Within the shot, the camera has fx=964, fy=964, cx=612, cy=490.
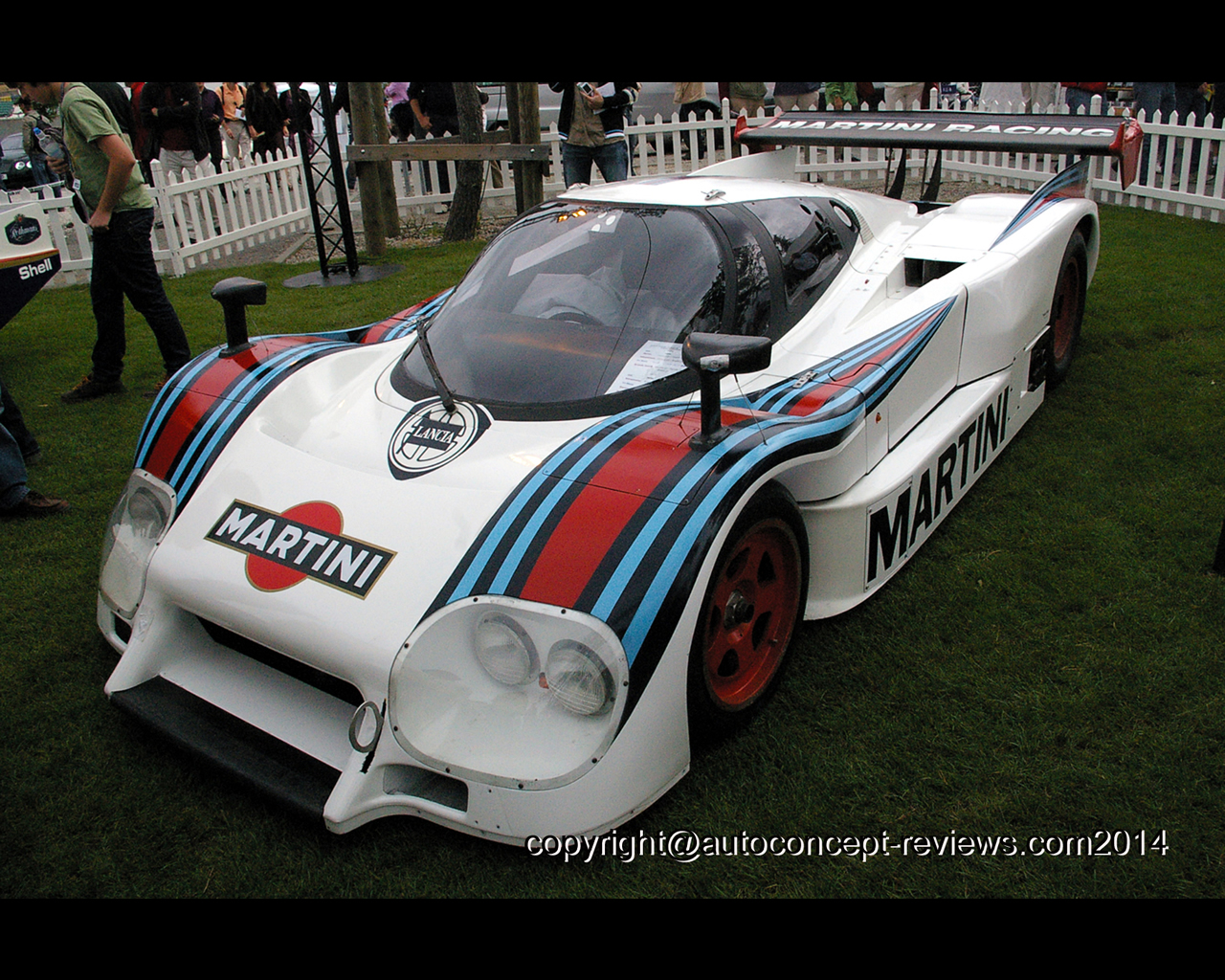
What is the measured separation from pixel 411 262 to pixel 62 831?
6.51 metres

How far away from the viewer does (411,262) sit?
8.16 m

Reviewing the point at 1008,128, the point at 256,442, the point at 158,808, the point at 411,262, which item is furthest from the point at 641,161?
the point at 158,808

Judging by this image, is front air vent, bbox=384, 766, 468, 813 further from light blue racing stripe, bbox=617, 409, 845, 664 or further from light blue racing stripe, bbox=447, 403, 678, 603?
light blue racing stripe, bbox=617, 409, 845, 664

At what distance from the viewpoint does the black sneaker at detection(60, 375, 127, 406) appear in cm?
516

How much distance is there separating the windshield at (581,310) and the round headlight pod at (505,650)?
32.6 inches

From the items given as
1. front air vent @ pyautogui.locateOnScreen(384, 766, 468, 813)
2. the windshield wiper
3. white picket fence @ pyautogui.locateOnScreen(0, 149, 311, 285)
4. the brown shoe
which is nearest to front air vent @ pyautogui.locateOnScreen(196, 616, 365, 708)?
front air vent @ pyautogui.locateOnScreen(384, 766, 468, 813)

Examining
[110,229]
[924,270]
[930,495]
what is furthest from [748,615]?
[110,229]

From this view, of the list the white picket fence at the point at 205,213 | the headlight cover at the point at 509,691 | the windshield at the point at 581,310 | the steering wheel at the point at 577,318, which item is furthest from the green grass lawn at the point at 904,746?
the white picket fence at the point at 205,213

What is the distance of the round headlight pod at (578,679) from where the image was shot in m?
2.07

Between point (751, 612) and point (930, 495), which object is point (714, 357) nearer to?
point (751, 612)

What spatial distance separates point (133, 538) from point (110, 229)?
265 cm

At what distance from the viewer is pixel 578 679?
209 centimetres
